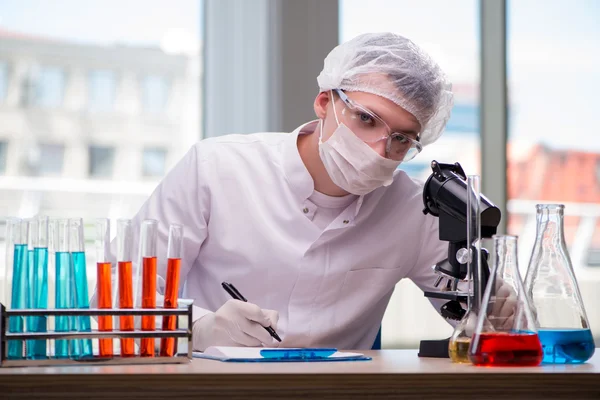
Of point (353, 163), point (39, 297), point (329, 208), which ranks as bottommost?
point (39, 297)

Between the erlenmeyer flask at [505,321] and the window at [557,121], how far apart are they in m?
2.62

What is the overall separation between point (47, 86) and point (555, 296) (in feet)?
7.94

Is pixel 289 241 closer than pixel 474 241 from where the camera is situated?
No

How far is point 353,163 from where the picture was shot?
5.71 ft

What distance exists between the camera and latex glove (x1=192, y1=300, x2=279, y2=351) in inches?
53.7

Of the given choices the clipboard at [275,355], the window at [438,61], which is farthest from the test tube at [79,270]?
the window at [438,61]

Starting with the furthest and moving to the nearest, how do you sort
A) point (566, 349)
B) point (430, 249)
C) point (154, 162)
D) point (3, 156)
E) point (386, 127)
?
point (154, 162) → point (3, 156) → point (430, 249) → point (386, 127) → point (566, 349)

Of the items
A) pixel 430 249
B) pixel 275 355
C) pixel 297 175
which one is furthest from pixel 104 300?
pixel 430 249

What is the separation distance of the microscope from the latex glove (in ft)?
1.00

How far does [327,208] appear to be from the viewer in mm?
1867

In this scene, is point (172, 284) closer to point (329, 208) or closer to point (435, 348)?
point (435, 348)

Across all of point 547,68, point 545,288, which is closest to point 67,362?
point 545,288

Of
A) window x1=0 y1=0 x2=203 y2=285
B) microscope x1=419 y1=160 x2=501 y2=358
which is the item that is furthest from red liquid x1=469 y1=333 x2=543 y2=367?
window x1=0 y1=0 x2=203 y2=285
